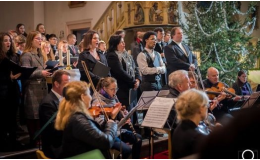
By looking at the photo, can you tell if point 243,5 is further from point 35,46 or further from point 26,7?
point 35,46

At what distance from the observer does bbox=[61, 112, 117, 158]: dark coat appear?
335 centimetres

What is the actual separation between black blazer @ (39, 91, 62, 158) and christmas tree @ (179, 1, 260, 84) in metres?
5.47

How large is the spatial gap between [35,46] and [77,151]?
2.02 metres

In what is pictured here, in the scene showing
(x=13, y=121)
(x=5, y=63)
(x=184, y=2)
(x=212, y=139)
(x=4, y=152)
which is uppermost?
(x=184, y=2)

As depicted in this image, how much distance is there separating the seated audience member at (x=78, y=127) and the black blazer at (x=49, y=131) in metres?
0.32

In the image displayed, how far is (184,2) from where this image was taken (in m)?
10.5

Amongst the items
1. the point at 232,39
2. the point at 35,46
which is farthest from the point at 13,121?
the point at 232,39

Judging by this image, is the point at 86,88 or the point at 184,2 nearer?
the point at 86,88

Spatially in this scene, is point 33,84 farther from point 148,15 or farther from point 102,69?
point 148,15

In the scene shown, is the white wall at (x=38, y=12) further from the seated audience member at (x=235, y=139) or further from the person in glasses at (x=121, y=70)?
the seated audience member at (x=235, y=139)

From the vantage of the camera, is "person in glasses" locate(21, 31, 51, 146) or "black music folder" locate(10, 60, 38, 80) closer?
"black music folder" locate(10, 60, 38, 80)

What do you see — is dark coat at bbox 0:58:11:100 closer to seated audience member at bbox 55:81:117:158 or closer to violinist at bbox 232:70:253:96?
seated audience member at bbox 55:81:117:158

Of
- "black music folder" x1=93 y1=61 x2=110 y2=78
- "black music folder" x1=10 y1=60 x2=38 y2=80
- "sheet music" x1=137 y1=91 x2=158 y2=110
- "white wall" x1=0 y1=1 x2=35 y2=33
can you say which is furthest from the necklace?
"white wall" x1=0 y1=1 x2=35 y2=33

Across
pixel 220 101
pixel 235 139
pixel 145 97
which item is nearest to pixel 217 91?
pixel 220 101
